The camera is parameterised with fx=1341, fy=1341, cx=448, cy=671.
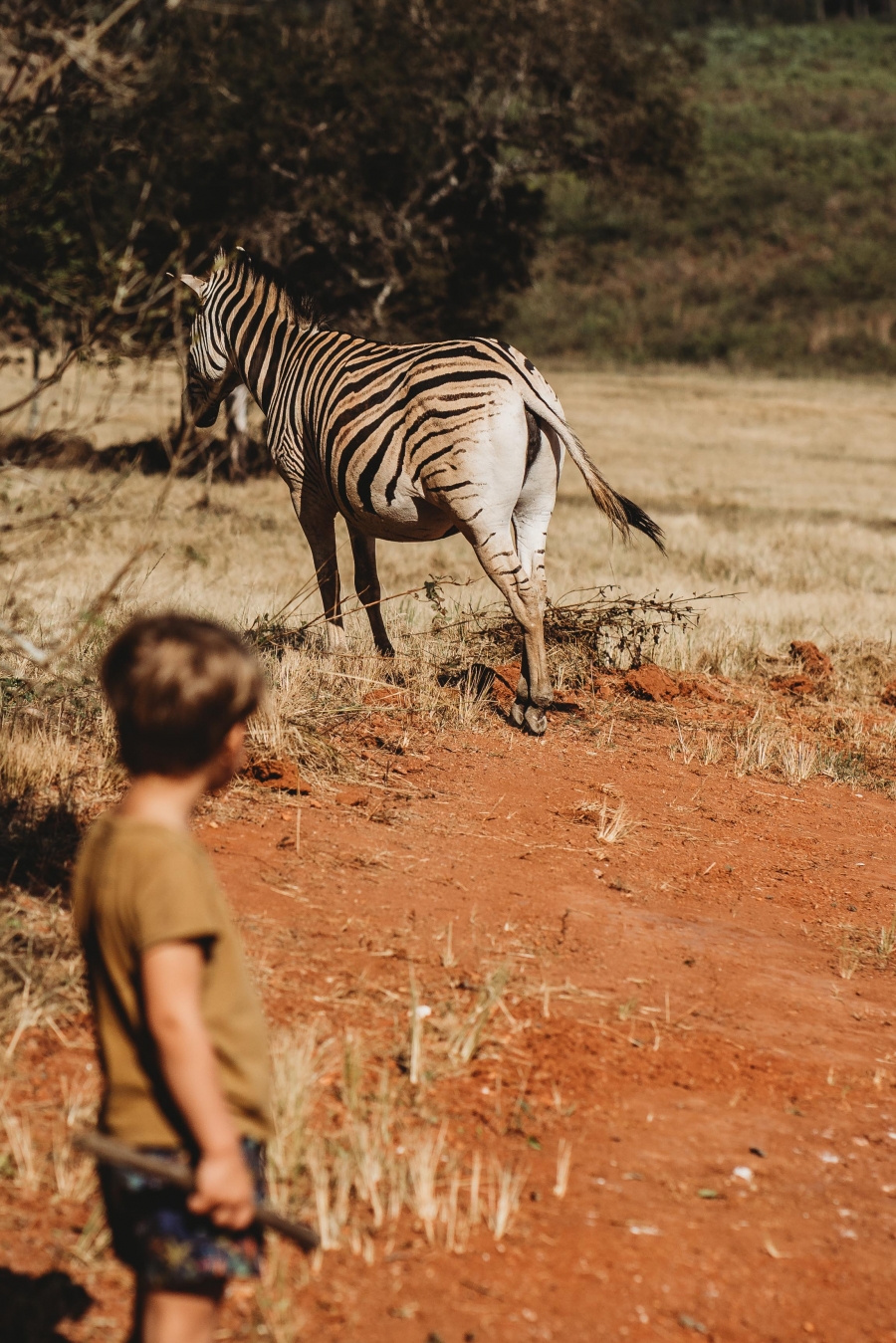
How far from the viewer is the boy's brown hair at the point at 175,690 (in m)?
2.47

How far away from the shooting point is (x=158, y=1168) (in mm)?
2277

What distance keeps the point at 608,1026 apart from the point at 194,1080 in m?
2.44

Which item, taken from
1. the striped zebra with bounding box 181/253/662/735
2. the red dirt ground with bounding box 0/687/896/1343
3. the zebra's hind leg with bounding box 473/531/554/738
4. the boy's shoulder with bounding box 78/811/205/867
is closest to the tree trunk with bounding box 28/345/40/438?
the striped zebra with bounding box 181/253/662/735

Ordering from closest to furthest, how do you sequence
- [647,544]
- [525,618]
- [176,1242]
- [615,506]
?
[176,1242] → [525,618] → [615,506] → [647,544]

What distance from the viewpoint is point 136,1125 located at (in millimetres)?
2463

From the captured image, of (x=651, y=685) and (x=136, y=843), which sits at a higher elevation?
(x=136, y=843)

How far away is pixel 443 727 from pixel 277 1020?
11.5 feet

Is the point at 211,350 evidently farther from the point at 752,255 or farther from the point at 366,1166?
the point at 752,255

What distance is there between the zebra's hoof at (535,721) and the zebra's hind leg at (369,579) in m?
A: 1.31

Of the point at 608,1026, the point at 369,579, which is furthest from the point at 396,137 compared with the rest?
the point at 608,1026

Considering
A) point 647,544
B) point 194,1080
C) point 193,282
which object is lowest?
point 647,544

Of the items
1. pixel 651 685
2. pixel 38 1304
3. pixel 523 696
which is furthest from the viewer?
pixel 651 685

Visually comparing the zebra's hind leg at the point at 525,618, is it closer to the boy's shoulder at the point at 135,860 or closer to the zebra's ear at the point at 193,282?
the zebra's ear at the point at 193,282

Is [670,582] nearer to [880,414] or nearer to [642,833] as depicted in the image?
[642,833]
